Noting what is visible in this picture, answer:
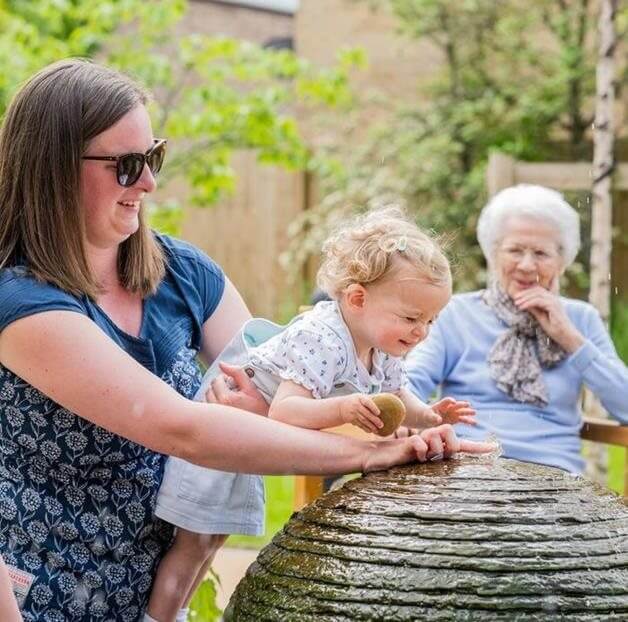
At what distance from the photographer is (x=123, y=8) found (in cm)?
961

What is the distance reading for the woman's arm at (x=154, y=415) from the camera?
8.54 ft

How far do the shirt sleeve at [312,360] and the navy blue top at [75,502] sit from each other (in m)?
0.34

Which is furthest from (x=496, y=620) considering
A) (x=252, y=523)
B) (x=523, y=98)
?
(x=523, y=98)

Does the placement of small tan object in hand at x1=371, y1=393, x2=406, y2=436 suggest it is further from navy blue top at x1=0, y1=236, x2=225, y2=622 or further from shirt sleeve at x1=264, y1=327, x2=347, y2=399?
navy blue top at x1=0, y1=236, x2=225, y2=622

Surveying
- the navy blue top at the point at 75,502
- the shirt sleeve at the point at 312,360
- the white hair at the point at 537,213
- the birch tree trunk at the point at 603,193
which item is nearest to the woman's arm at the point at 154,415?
the navy blue top at the point at 75,502

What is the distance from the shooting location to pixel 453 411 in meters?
3.01

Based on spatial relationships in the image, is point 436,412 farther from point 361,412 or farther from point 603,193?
point 603,193

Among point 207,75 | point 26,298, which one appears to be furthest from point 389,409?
point 207,75

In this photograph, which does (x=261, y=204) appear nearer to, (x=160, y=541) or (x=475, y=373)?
(x=475, y=373)

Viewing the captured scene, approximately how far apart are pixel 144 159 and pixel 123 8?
704 centimetres

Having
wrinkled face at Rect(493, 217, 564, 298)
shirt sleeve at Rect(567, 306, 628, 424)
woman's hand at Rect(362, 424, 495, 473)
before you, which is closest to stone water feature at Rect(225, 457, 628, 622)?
woman's hand at Rect(362, 424, 495, 473)

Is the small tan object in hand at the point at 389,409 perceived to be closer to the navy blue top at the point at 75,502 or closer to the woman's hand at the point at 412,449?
the woman's hand at the point at 412,449

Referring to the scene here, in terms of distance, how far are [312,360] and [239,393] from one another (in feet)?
0.73

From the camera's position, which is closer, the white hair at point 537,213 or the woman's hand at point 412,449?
the woman's hand at point 412,449
